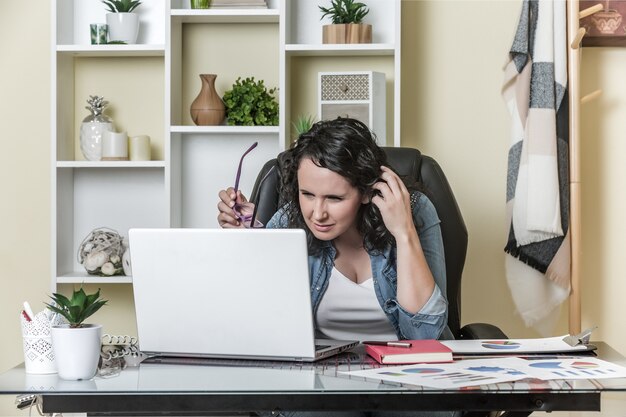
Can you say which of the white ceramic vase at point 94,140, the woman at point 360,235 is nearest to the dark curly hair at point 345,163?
the woman at point 360,235

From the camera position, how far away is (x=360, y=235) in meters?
2.09

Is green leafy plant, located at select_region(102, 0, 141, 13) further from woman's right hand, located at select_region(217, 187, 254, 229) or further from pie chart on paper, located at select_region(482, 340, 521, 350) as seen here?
pie chart on paper, located at select_region(482, 340, 521, 350)

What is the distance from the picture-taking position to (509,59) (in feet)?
10.4

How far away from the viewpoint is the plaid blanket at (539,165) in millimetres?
3078

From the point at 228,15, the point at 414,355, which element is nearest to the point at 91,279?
the point at 228,15

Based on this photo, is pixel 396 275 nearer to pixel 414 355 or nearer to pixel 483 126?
pixel 414 355

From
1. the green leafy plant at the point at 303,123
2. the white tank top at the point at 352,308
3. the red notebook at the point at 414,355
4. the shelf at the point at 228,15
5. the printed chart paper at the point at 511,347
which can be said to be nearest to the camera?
the red notebook at the point at 414,355

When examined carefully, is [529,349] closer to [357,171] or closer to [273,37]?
[357,171]

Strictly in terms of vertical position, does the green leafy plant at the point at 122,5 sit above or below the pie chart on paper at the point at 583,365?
above

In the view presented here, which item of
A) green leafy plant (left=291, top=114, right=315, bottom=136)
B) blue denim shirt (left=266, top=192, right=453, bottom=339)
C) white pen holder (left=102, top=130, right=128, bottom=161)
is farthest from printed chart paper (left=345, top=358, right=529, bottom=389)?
white pen holder (left=102, top=130, right=128, bottom=161)

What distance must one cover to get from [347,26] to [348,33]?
0.02 meters

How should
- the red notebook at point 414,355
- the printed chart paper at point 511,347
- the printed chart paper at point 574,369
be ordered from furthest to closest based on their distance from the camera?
the printed chart paper at point 511,347
the red notebook at point 414,355
the printed chart paper at point 574,369

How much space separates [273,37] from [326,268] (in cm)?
150

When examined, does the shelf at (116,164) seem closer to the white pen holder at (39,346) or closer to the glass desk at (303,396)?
the white pen holder at (39,346)
